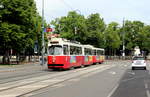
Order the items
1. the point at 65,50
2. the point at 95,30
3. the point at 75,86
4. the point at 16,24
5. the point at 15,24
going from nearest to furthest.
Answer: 1. the point at 75,86
2. the point at 65,50
3. the point at 15,24
4. the point at 16,24
5. the point at 95,30

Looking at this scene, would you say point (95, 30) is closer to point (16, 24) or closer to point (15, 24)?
point (16, 24)

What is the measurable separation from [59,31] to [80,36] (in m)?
6.84

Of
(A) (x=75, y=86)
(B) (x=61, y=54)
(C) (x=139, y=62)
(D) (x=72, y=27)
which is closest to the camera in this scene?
(A) (x=75, y=86)

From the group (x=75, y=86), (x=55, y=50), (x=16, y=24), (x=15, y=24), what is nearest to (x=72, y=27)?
(x=16, y=24)

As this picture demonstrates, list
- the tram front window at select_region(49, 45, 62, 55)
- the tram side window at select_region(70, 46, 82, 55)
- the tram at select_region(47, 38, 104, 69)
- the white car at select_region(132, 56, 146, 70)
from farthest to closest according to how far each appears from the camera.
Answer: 1. the white car at select_region(132, 56, 146, 70)
2. the tram side window at select_region(70, 46, 82, 55)
3. the tram front window at select_region(49, 45, 62, 55)
4. the tram at select_region(47, 38, 104, 69)

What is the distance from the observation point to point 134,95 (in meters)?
14.8

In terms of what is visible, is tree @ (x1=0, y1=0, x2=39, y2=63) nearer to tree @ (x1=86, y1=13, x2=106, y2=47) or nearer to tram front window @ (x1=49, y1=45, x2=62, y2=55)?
tram front window @ (x1=49, y1=45, x2=62, y2=55)

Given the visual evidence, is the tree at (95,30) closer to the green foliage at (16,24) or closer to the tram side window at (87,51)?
the green foliage at (16,24)

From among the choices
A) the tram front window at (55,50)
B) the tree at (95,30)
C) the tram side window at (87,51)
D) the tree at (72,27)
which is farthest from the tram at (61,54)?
the tree at (95,30)

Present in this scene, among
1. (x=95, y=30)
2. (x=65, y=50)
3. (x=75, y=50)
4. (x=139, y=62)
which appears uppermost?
(x=95, y=30)

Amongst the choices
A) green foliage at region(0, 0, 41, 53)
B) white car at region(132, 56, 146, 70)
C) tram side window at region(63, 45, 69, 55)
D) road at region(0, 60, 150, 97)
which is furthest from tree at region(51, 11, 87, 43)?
road at region(0, 60, 150, 97)

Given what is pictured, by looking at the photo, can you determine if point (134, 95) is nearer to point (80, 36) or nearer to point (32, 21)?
point (32, 21)

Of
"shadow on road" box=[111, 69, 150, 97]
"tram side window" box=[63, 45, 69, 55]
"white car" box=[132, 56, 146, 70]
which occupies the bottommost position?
"shadow on road" box=[111, 69, 150, 97]

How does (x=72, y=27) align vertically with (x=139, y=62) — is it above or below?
above
